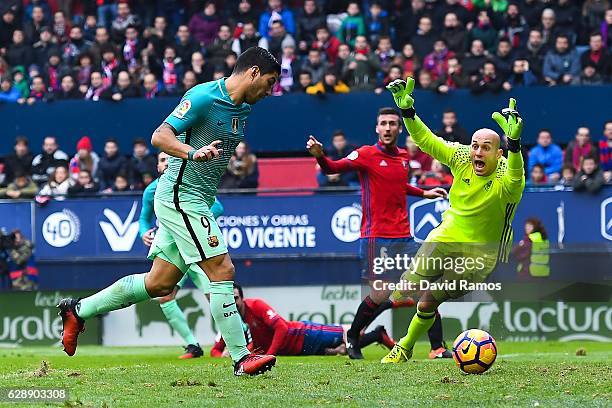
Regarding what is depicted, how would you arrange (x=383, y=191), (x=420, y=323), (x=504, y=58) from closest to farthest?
1. (x=420, y=323)
2. (x=383, y=191)
3. (x=504, y=58)

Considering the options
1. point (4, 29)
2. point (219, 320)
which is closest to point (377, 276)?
point (219, 320)

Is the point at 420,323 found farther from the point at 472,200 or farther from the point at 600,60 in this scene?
the point at 600,60

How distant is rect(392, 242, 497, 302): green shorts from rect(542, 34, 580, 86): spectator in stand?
1022cm

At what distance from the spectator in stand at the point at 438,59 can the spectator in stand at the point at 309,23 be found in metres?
2.33

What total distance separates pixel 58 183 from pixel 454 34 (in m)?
7.25

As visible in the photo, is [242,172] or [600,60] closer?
[242,172]

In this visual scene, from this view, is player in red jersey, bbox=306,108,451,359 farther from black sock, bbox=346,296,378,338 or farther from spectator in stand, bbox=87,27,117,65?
spectator in stand, bbox=87,27,117,65

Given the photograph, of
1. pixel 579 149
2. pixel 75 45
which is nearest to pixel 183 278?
pixel 579 149

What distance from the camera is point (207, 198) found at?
9.50m

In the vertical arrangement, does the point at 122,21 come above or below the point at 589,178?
above

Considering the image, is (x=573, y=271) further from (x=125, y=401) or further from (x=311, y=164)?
(x=125, y=401)

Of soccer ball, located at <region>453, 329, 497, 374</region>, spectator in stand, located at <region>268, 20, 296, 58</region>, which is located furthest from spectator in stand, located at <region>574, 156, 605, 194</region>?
soccer ball, located at <region>453, 329, 497, 374</region>

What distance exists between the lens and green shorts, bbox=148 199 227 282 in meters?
9.28

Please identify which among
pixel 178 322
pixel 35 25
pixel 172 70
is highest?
pixel 35 25
